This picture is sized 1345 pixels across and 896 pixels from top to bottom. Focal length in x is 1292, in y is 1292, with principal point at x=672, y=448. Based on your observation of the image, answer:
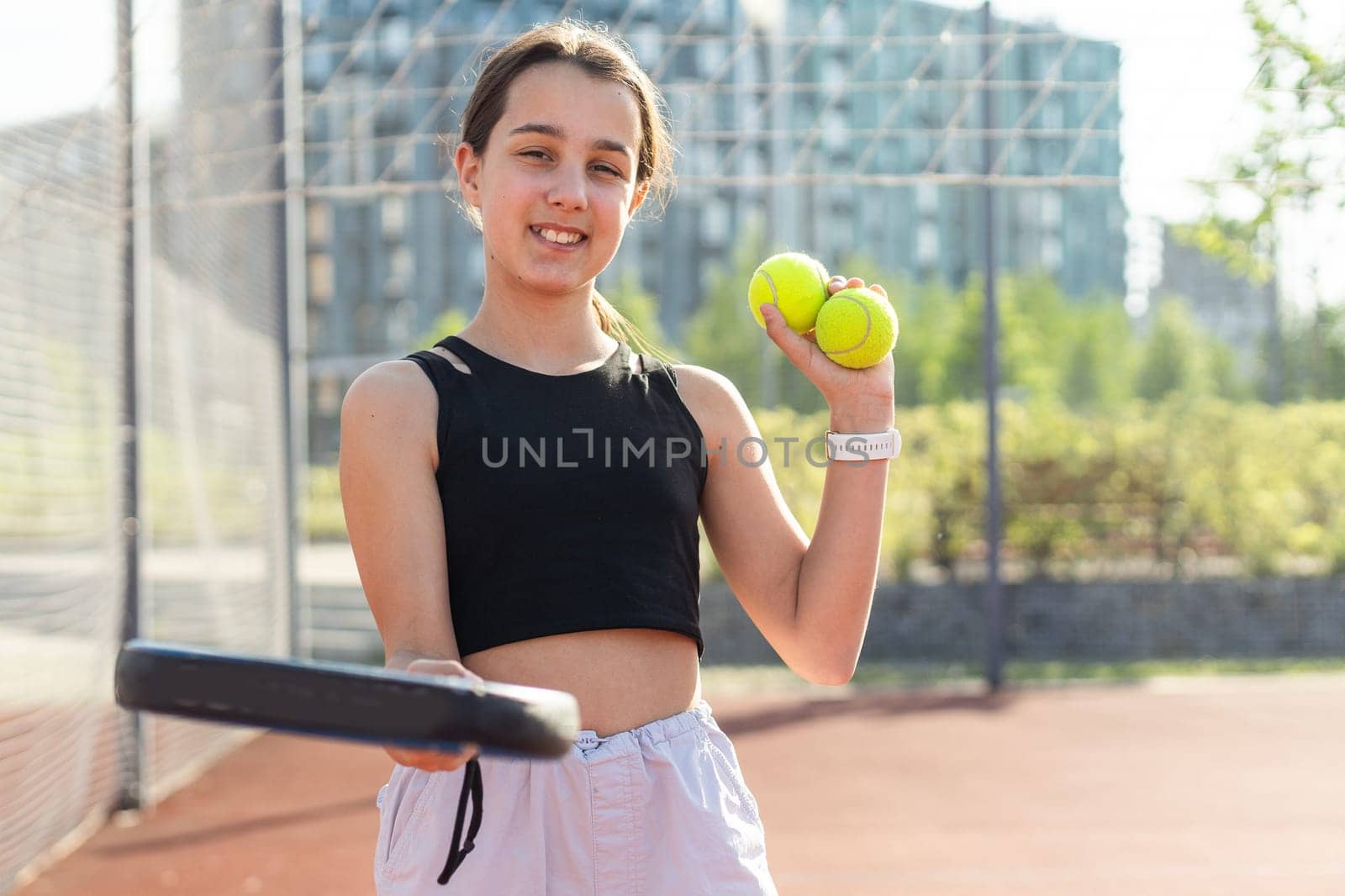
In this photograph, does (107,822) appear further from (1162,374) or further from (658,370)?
(1162,374)

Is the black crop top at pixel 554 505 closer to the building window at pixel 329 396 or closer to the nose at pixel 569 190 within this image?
the nose at pixel 569 190

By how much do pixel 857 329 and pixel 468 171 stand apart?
579 mm

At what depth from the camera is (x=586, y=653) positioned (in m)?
→ 1.57

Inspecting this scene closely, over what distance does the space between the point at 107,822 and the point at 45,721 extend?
0.79 m

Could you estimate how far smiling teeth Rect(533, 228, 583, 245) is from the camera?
1646 millimetres

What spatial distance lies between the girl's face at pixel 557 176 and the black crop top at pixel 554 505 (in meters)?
0.14

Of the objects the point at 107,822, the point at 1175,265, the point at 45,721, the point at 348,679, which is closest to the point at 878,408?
the point at 348,679

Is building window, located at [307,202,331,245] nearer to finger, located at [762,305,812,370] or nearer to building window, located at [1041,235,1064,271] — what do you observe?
building window, located at [1041,235,1064,271]

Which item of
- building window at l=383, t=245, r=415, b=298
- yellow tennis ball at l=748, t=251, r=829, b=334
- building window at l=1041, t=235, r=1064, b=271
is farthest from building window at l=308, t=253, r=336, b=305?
yellow tennis ball at l=748, t=251, r=829, b=334

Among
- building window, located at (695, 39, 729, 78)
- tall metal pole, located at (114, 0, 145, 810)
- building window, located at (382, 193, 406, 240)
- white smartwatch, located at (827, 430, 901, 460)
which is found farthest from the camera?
building window, located at (382, 193, 406, 240)

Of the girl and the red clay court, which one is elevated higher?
the girl

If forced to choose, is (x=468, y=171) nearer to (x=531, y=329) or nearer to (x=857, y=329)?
(x=531, y=329)

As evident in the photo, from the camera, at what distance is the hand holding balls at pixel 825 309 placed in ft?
5.93

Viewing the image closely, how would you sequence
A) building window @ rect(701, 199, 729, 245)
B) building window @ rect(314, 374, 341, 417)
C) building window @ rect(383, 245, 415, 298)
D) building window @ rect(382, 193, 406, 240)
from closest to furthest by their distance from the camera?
building window @ rect(314, 374, 341, 417) → building window @ rect(382, 193, 406, 240) → building window @ rect(383, 245, 415, 298) → building window @ rect(701, 199, 729, 245)
